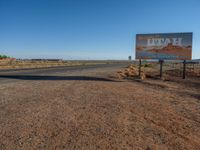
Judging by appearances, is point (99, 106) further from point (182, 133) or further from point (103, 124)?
point (182, 133)

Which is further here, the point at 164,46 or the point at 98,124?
the point at 164,46

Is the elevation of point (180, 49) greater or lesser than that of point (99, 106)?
greater

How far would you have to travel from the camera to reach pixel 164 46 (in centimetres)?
2227

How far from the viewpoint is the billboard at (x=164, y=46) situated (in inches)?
850

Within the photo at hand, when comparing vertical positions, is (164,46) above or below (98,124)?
above

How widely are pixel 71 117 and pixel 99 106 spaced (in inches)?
73.9

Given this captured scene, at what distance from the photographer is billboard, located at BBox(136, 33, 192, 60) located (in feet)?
70.8

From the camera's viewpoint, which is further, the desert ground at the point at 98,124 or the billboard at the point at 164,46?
the billboard at the point at 164,46

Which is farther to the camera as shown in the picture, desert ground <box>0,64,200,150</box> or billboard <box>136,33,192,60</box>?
billboard <box>136,33,192,60</box>

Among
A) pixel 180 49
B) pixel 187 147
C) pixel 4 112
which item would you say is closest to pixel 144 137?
pixel 187 147

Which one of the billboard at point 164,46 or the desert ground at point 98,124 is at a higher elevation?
the billboard at point 164,46

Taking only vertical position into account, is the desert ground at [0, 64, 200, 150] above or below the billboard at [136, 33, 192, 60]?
below

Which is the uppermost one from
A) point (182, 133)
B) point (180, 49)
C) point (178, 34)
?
point (178, 34)

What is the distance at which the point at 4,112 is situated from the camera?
294 inches
